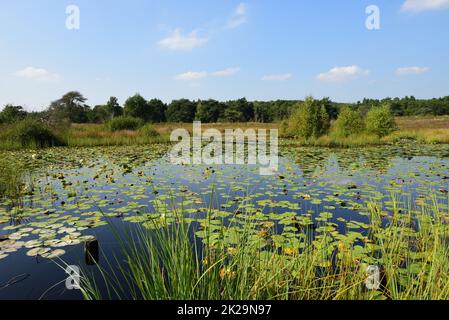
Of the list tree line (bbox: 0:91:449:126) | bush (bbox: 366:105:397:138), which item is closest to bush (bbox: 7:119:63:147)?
bush (bbox: 366:105:397:138)

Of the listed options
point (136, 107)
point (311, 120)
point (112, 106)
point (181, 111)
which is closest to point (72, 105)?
point (112, 106)

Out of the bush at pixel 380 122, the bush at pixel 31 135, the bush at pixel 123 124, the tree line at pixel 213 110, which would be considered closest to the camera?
the bush at pixel 31 135

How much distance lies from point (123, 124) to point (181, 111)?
1813 inches

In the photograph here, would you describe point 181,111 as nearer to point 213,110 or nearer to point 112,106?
point 213,110

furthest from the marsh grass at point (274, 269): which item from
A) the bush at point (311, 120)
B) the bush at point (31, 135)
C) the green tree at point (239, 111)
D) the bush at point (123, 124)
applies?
the green tree at point (239, 111)

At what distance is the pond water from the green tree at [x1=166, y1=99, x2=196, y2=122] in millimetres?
61418

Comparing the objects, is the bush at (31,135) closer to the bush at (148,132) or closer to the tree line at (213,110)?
the bush at (148,132)

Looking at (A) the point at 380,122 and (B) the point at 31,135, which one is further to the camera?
(A) the point at 380,122

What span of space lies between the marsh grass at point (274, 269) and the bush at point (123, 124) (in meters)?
22.0

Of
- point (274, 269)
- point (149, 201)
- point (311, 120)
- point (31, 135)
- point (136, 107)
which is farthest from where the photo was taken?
point (136, 107)

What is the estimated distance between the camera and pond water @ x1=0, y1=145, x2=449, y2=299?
3084mm

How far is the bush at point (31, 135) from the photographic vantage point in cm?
1459

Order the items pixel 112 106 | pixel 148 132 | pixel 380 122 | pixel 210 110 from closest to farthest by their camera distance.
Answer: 1. pixel 380 122
2. pixel 148 132
3. pixel 112 106
4. pixel 210 110

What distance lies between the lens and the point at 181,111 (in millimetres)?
69375
